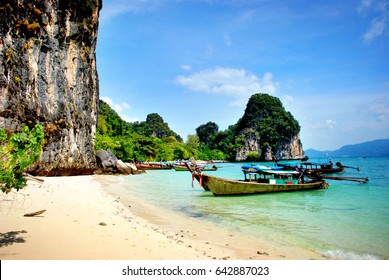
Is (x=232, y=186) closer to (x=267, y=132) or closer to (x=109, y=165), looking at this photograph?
(x=109, y=165)

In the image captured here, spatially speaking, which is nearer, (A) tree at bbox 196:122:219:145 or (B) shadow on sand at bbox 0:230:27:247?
(B) shadow on sand at bbox 0:230:27:247

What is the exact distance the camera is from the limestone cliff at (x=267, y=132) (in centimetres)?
11319

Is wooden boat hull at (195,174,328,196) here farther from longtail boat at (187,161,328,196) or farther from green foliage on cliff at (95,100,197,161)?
green foliage on cliff at (95,100,197,161)

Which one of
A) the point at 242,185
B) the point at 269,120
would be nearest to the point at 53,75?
the point at 242,185

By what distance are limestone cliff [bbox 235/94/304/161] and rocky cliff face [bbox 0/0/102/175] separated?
287 feet

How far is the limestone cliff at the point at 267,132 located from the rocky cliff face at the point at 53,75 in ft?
A: 287

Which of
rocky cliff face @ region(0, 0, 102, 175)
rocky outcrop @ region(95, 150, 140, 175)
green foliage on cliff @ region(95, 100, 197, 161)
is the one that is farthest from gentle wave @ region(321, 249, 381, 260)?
green foliage on cliff @ region(95, 100, 197, 161)

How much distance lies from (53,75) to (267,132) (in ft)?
332

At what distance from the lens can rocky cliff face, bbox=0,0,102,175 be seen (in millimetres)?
17391

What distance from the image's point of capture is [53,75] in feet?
75.7

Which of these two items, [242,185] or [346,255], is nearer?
[346,255]

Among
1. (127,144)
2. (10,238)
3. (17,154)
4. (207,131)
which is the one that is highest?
(207,131)

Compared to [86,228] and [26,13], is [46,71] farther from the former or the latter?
[86,228]

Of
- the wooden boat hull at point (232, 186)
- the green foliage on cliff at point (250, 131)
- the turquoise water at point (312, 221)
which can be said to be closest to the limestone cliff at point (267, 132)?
the green foliage on cliff at point (250, 131)
